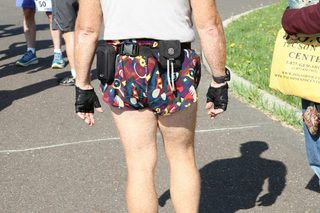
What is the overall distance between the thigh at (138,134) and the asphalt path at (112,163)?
0.91 meters

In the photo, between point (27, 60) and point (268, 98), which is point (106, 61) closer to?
point (268, 98)

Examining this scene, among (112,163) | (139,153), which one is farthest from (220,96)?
(112,163)

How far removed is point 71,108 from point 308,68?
3452mm

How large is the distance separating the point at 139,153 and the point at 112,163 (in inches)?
65.6

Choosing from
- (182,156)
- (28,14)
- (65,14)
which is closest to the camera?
(182,156)

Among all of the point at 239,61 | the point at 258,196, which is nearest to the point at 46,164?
the point at 258,196

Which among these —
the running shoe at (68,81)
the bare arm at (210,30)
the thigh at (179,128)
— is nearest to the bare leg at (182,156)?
the thigh at (179,128)

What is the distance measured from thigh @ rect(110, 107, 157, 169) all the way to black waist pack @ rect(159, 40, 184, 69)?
30 centimetres

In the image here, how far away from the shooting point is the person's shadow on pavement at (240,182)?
3.91 meters

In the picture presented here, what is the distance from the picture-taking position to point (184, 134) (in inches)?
117

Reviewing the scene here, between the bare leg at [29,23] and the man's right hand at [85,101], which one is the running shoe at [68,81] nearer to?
the bare leg at [29,23]

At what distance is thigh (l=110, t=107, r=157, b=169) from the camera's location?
9.58ft

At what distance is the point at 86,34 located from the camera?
2891 mm

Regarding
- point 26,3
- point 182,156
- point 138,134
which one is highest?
point 138,134
